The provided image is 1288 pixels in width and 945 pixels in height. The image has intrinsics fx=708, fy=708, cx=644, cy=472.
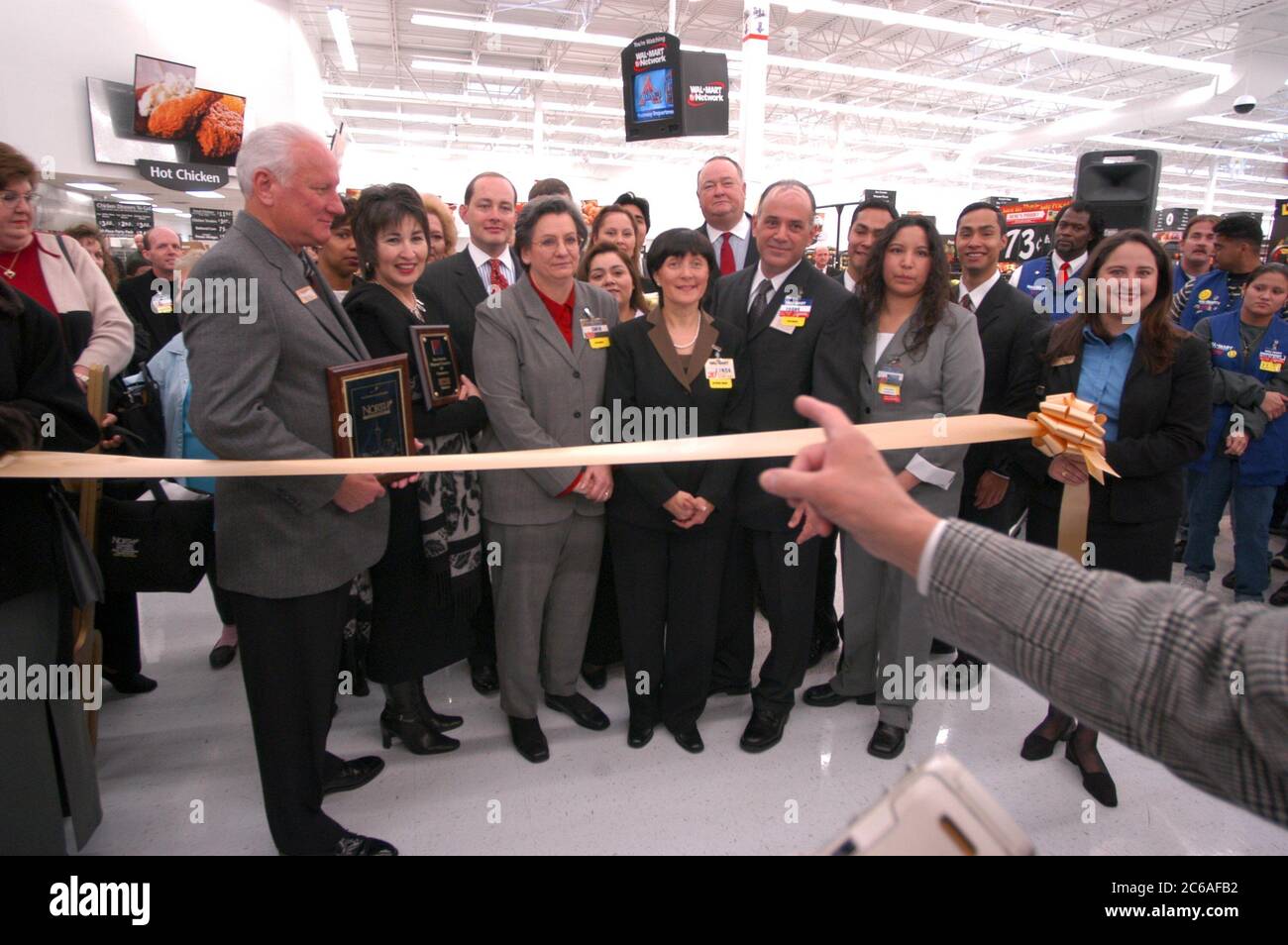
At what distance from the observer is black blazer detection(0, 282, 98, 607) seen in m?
1.68

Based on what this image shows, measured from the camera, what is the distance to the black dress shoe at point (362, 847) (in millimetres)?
1988

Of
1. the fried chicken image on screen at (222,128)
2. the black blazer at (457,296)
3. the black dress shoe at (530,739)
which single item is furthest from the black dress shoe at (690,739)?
the fried chicken image on screen at (222,128)

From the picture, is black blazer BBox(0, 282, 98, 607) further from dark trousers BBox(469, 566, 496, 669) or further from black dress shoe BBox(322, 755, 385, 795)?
dark trousers BBox(469, 566, 496, 669)

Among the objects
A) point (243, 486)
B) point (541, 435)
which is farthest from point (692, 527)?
point (243, 486)

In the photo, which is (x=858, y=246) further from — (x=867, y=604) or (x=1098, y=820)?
(x=1098, y=820)

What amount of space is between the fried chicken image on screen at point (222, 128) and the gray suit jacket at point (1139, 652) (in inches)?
407

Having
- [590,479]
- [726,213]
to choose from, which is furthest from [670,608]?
[726,213]

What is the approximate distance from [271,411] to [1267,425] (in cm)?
458

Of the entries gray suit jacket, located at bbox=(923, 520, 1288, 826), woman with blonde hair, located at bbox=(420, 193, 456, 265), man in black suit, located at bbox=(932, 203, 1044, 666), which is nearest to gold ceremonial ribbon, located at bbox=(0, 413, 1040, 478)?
man in black suit, located at bbox=(932, 203, 1044, 666)

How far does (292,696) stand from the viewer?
1.88 m

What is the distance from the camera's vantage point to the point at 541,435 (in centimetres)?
240

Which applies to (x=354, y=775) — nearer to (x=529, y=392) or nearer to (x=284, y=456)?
(x=284, y=456)
